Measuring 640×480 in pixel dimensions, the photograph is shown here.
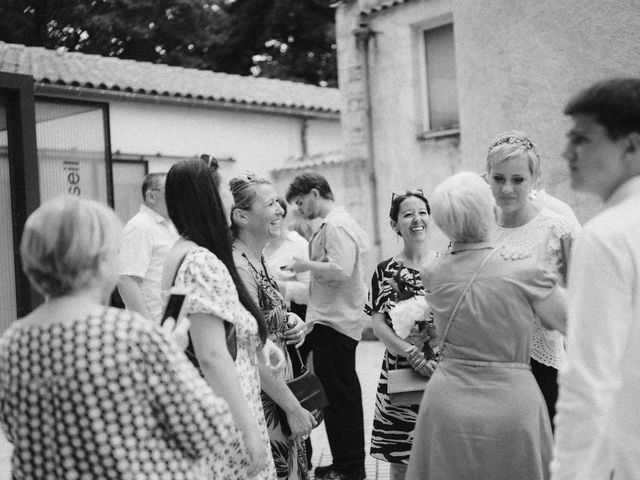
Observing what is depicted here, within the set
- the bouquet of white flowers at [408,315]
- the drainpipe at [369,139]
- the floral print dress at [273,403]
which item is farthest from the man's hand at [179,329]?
the drainpipe at [369,139]

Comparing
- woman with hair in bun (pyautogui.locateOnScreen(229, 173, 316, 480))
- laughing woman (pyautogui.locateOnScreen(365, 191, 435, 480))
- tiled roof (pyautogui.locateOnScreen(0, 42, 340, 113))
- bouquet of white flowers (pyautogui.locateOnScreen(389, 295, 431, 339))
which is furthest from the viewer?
tiled roof (pyautogui.locateOnScreen(0, 42, 340, 113))

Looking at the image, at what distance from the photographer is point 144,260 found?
20.1 ft

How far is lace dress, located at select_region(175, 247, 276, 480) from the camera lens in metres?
3.07

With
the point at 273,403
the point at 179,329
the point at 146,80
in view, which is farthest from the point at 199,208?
the point at 146,80

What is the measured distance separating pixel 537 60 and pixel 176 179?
5.09 meters

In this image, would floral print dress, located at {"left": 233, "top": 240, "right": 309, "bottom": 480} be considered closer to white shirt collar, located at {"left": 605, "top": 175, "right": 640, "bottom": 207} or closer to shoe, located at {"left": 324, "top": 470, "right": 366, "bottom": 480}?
shoe, located at {"left": 324, "top": 470, "right": 366, "bottom": 480}

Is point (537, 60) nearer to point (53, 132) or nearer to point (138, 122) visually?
point (53, 132)

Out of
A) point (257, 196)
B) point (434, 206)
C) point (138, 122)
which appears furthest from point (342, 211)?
point (138, 122)

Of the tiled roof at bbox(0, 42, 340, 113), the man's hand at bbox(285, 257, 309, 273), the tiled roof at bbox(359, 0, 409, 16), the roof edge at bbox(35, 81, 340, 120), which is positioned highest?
the tiled roof at bbox(359, 0, 409, 16)

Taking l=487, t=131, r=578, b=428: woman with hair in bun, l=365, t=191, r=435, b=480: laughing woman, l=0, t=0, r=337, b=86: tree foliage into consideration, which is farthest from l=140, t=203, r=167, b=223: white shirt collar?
l=0, t=0, r=337, b=86: tree foliage

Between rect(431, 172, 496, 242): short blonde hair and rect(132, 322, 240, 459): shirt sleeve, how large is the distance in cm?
132

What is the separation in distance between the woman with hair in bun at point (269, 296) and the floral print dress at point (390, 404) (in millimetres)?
749

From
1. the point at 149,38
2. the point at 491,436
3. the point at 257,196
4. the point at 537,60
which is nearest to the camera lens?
the point at 491,436

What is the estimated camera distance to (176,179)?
330cm
